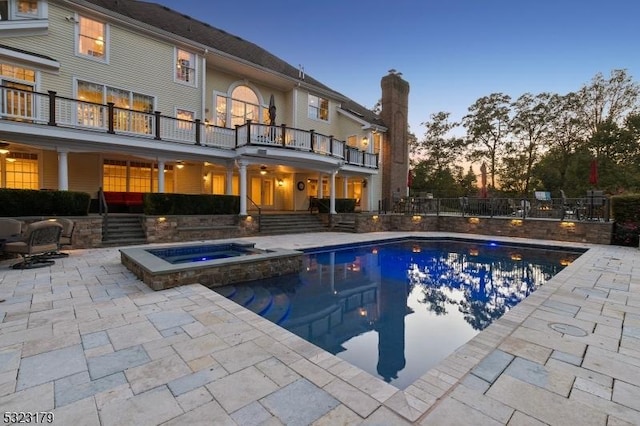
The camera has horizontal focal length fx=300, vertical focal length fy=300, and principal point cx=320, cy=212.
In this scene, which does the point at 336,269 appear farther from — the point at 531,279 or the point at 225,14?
the point at 225,14

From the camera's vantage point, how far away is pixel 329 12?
20391 mm

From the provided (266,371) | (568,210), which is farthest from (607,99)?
(266,371)

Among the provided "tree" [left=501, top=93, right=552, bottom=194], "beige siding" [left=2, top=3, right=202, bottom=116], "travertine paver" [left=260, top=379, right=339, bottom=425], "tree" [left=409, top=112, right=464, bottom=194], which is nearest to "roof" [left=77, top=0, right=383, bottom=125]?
"beige siding" [left=2, top=3, right=202, bottom=116]

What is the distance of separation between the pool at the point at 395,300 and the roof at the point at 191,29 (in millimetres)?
11925

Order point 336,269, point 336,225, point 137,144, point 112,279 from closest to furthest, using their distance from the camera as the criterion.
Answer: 1. point 112,279
2. point 336,269
3. point 137,144
4. point 336,225

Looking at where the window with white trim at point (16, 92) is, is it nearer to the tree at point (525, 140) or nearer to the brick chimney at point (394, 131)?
the brick chimney at point (394, 131)

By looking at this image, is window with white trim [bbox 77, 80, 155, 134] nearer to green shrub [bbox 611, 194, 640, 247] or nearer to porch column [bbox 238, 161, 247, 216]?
porch column [bbox 238, 161, 247, 216]

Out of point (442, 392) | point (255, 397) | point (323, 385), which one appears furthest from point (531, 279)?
point (255, 397)

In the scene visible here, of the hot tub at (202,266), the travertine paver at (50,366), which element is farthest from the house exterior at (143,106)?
the travertine paver at (50,366)

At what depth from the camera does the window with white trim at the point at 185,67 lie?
540 inches

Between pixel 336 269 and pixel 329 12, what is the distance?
1933 centimetres

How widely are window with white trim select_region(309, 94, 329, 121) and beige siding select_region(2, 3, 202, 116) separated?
22.4 feet

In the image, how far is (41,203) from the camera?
354 inches

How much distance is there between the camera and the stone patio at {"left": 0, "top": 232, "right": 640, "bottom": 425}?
219 centimetres
